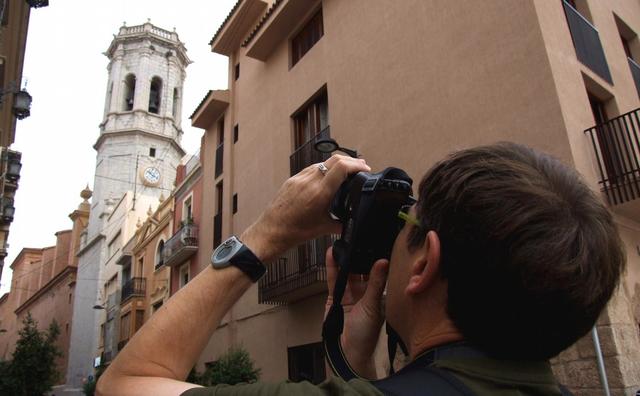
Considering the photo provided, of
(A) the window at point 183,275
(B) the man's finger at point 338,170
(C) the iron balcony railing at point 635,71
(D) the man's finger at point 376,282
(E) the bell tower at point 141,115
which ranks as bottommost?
(D) the man's finger at point 376,282

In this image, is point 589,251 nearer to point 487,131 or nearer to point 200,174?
point 487,131

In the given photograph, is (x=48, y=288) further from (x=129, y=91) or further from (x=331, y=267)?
(x=331, y=267)

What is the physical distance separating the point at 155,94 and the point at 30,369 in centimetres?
2728

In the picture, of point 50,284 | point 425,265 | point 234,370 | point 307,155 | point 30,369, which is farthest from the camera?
point 50,284

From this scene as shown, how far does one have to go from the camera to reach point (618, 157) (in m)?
6.80

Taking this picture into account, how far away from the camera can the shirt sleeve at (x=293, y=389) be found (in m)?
0.87

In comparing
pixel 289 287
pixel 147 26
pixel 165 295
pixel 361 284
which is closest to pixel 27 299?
pixel 147 26

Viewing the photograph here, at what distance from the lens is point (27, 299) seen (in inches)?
1893

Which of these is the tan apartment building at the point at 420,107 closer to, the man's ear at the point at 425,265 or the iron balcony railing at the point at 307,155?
the iron balcony railing at the point at 307,155

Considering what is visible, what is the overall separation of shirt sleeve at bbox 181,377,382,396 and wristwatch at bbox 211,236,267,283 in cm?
30

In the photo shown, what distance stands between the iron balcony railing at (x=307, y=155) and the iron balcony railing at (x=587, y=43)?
5019 millimetres

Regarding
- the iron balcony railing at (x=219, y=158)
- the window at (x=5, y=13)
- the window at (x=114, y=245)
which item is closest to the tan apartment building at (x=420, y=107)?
the iron balcony railing at (x=219, y=158)

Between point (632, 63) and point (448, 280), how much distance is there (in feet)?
34.2

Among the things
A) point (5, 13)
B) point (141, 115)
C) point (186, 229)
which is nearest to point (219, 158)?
point (186, 229)
